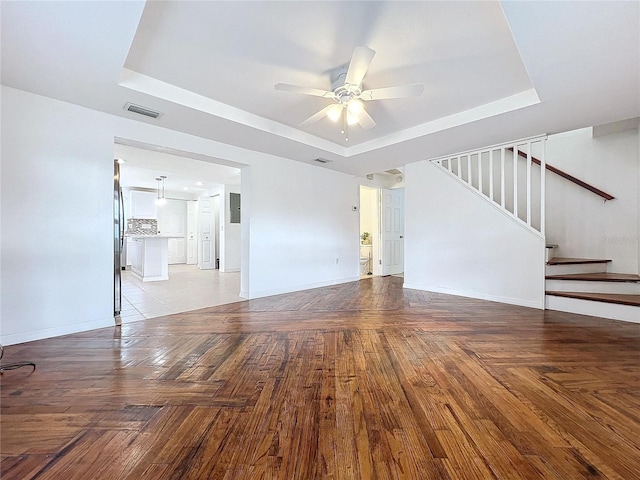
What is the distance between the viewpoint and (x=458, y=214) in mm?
4578

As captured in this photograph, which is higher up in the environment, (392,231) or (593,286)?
(392,231)

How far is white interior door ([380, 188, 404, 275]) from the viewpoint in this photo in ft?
22.5

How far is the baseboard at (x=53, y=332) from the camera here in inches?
97.2

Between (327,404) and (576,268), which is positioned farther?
(576,268)

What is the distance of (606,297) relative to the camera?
10.7 ft

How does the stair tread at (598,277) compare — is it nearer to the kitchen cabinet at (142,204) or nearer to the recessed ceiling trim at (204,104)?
the recessed ceiling trim at (204,104)

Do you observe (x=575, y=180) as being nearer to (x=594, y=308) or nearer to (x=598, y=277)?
(x=598, y=277)

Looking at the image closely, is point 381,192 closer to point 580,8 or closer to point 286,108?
point 286,108

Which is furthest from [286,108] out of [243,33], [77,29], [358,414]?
[358,414]

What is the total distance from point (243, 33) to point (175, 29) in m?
0.47

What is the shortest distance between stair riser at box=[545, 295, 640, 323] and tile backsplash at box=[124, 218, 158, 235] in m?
9.90

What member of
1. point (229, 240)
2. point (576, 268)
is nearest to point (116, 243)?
point (229, 240)

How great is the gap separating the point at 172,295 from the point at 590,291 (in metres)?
6.02

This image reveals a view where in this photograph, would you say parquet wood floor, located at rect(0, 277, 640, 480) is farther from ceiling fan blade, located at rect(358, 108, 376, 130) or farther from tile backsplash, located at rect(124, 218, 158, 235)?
tile backsplash, located at rect(124, 218, 158, 235)
